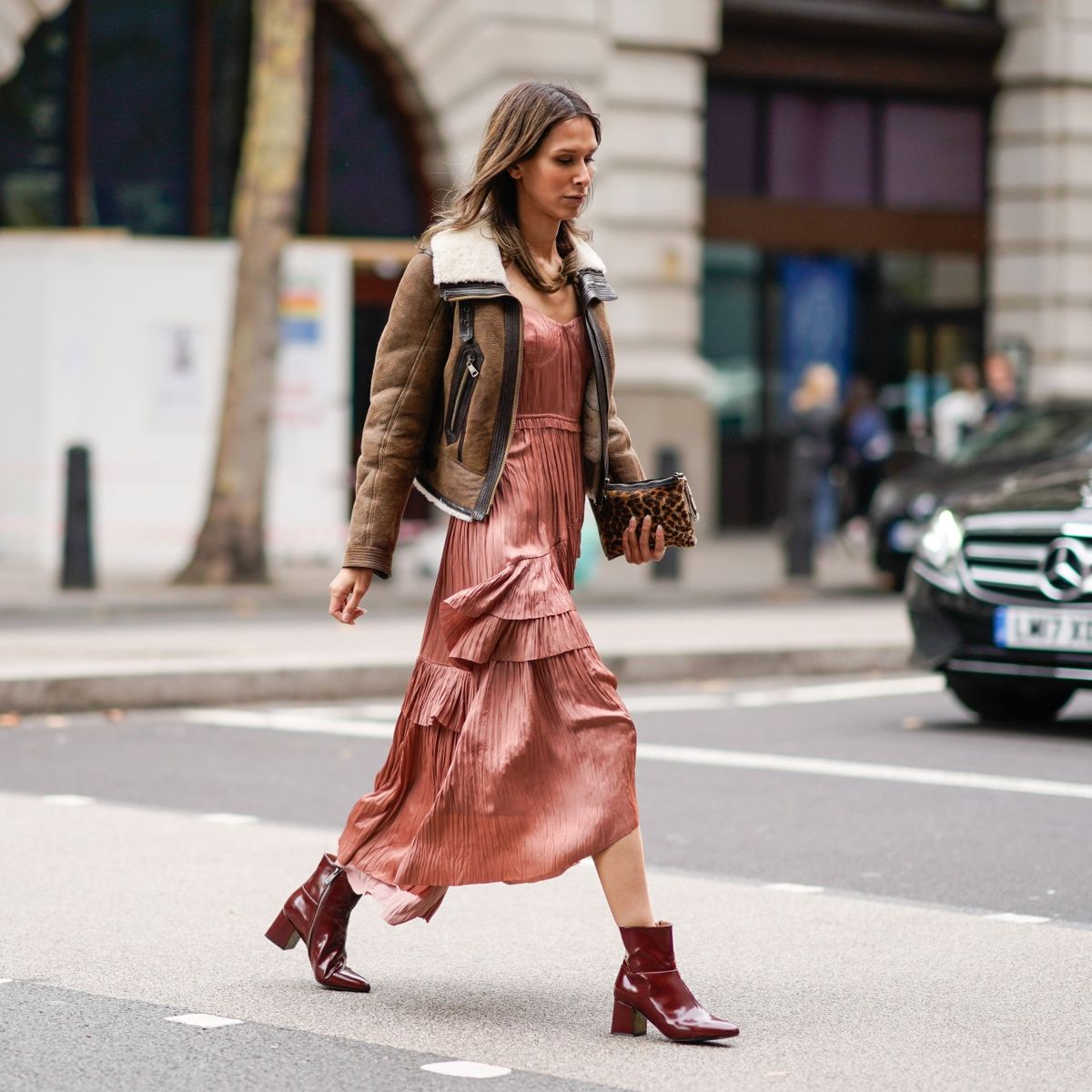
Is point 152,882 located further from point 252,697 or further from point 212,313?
point 212,313

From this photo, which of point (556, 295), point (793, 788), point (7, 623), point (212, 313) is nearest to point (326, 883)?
point (556, 295)

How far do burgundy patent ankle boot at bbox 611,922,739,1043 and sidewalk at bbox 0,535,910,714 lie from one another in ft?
19.4

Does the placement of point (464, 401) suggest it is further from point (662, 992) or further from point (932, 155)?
point (932, 155)

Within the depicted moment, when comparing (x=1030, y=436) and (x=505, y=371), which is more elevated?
(x=505, y=371)

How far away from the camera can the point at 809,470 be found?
17.7m

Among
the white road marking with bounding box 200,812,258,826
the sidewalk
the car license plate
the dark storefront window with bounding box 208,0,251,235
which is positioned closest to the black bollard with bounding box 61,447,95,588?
the sidewalk

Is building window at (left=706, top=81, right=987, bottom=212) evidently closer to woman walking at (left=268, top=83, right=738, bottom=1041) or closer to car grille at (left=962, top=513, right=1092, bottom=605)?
car grille at (left=962, top=513, right=1092, bottom=605)

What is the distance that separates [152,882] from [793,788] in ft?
8.83

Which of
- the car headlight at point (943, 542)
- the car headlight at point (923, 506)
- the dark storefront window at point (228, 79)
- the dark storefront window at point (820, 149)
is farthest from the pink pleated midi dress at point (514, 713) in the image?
the dark storefront window at point (820, 149)

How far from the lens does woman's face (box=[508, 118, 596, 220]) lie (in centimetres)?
461

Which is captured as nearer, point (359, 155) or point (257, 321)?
point (257, 321)

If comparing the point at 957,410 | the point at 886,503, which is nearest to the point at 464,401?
the point at 886,503

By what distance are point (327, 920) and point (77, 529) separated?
439 inches

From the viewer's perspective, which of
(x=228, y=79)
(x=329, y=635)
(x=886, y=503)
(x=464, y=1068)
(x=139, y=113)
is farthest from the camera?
(x=228, y=79)
